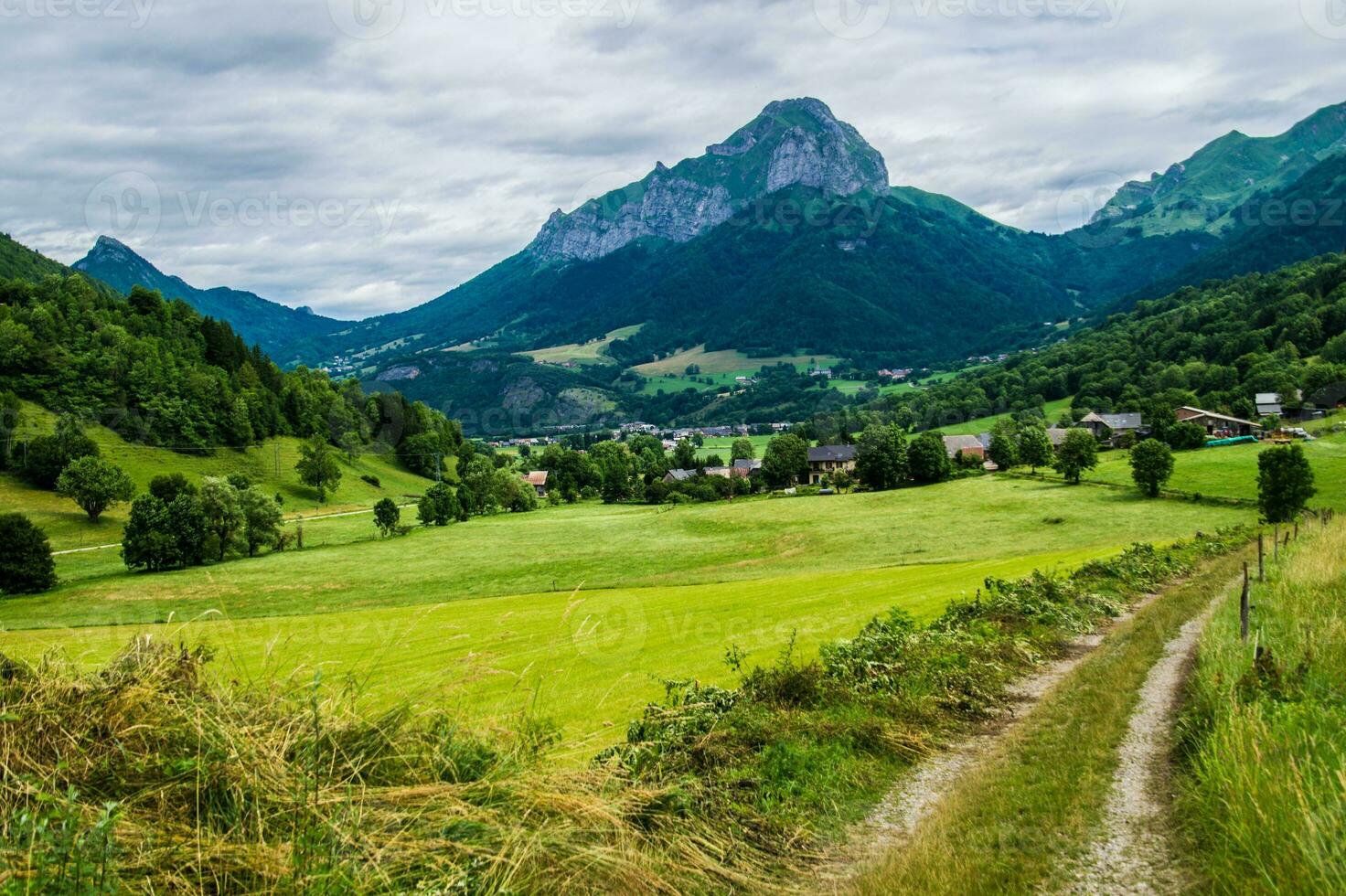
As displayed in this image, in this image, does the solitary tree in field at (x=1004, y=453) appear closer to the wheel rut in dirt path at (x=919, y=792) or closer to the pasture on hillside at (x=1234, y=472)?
the pasture on hillside at (x=1234, y=472)

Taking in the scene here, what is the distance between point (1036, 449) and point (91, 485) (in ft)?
344

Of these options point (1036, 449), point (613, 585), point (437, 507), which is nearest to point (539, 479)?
point (437, 507)

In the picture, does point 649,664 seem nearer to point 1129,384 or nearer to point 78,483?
point 78,483

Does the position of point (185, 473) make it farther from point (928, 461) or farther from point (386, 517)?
point (928, 461)

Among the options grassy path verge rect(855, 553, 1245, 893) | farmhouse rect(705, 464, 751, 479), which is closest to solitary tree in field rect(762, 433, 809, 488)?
farmhouse rect(705, 464, 751, 479)

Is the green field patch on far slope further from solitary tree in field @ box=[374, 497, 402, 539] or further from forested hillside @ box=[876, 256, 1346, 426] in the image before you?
forested hillside @ box=[876, 256, 1346, 426]

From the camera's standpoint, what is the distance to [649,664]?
2191 centimetres

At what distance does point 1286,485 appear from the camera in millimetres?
51312

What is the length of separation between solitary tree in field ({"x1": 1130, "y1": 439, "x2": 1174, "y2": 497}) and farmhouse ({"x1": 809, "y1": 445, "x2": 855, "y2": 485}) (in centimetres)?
4582

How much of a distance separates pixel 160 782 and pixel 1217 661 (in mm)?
12927

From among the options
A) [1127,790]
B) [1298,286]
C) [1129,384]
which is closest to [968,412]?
[1129,384]

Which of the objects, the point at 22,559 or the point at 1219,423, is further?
the point at 1219,423

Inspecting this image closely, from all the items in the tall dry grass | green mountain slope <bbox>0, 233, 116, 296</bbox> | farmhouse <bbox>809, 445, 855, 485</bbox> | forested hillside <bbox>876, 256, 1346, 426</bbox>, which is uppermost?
green mountain slope <bbox>0, 233, 116, 296</bbox>

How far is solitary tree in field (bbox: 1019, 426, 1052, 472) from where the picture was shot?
290 ft
